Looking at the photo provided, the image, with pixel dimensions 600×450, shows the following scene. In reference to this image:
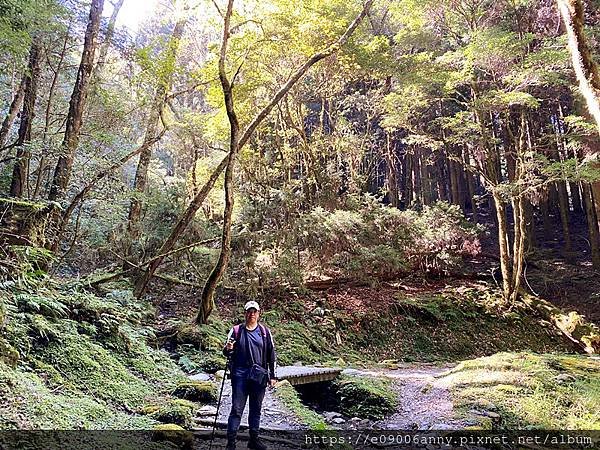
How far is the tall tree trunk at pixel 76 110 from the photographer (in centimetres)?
787

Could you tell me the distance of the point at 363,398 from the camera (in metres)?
6.70

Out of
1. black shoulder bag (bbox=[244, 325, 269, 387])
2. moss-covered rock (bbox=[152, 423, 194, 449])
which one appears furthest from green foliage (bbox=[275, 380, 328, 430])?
moss-covered rock (bbox=[152, 423, 194, 449])

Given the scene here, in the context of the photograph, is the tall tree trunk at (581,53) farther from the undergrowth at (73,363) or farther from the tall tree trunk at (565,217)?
the tall tree trunk at (565,217)

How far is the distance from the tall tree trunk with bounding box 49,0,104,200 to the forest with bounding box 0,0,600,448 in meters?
0.05

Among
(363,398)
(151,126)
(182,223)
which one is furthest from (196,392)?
(151,126)

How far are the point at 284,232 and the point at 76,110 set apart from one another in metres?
6.29

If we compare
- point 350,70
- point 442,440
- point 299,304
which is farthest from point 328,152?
point 442,440

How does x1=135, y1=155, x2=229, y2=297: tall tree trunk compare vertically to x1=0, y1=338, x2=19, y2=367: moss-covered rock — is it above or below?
above

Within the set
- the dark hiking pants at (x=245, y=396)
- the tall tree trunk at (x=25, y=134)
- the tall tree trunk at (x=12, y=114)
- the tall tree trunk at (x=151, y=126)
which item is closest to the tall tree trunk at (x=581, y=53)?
the dark hiking pants at (x=245, y=396)

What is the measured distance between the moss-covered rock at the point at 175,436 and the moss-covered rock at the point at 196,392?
1.52 meters

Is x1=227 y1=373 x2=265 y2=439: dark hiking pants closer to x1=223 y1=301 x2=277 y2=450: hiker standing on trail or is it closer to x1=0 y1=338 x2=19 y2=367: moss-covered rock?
x1=223 y1=301 x2=277 y2=450: hiker standing on trail

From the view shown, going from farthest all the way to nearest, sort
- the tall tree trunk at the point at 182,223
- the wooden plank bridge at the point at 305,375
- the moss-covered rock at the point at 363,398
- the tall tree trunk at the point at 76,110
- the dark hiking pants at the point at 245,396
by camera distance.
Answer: the tall tree trunk at the point at 182,223
the tall tree trunk at the point at 76,110
the wooden plank bridge at the point at 305,375
the moss-covered rock at the point at 363,398
the dark hiking pants at the point at 245,396

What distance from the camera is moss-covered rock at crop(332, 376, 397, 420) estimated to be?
645 cm

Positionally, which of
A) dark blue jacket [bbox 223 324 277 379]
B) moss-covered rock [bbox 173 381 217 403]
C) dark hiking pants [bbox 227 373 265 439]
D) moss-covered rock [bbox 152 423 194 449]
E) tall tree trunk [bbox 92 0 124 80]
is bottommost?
moss-covered rock [bbox 152 423 194 449]
